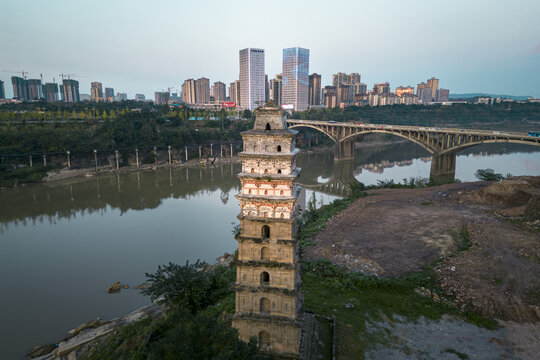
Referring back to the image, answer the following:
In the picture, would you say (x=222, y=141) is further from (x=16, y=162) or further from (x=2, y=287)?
(x=2, y=287)

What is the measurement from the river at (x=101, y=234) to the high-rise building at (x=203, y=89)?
423 feet

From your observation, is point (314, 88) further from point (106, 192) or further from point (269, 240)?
point (269, 240)

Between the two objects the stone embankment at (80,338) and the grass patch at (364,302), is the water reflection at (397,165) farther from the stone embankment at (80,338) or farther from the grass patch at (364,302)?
the stone embankment at (80,338)

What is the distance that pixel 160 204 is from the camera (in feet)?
145

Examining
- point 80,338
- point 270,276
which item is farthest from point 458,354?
point 80,338

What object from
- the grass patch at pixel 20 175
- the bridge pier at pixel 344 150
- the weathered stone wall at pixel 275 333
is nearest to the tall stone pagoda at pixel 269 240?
the weathered stone wall at pixel 275 333

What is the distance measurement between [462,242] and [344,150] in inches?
1988

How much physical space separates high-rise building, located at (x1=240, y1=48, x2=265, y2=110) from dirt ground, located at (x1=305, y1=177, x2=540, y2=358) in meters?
117

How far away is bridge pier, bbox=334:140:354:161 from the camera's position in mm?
71750

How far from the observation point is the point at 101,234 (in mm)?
32750

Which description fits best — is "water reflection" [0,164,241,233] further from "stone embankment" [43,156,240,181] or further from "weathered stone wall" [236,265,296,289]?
"weathered stone wall" [236,265,296,289]

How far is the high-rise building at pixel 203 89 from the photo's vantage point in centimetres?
18511

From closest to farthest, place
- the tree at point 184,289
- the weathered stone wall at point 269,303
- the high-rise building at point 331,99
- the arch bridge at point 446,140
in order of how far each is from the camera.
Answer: the weathered stone wall at point 269,303 → the tree at point 184,289 → the arch bridge at point 446,140 → the high-rise building at point 331,99

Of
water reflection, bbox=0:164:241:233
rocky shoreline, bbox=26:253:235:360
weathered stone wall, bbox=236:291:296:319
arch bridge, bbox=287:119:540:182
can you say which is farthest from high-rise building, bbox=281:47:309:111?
weathered stone wall, bbox=236:291:296:319
